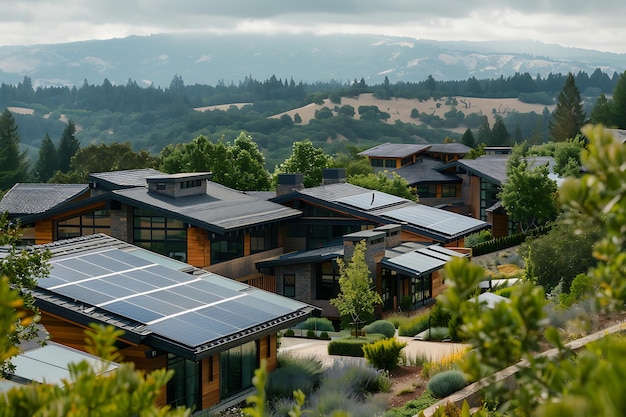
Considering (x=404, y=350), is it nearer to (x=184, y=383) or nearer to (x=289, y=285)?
(x=184, y=383)

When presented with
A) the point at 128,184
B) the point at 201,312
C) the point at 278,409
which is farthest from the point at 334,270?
the point at 278,409

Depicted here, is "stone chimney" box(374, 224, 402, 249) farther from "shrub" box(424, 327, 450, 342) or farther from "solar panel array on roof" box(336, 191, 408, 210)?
"shrub" box(424, 327, 450, 342)

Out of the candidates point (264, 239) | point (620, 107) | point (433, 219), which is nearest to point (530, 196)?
point (433, 219)

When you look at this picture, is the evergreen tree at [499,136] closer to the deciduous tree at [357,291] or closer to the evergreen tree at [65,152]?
the evergreen tree at [65,152]

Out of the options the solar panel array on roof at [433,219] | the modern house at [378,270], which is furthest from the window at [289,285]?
the solar panel array on roof at [433,219]

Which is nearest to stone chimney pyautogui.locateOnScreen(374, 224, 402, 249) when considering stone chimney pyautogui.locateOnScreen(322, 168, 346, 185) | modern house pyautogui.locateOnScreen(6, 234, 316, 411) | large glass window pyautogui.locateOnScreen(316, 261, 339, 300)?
large glass window pyautogui.locateOnScreen(316, 261, 339, 300)

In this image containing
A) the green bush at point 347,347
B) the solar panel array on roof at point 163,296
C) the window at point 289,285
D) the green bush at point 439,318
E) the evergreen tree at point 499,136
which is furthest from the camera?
the evergreen tree at point 499,136

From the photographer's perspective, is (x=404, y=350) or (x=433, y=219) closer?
(x=404, y=350)
